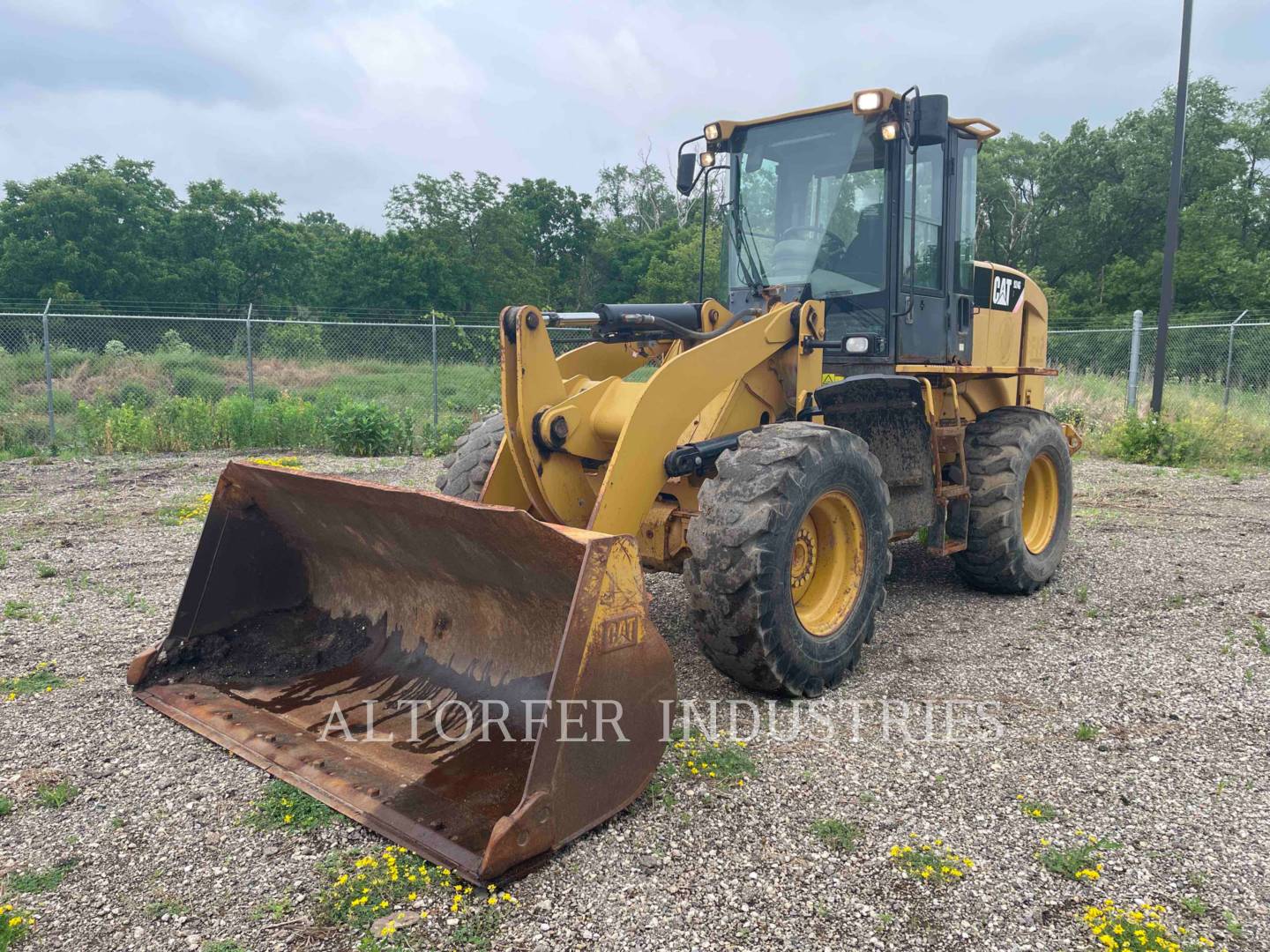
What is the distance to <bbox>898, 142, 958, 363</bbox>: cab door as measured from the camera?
5203 millimetres

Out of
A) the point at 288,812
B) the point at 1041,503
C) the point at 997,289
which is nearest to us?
the point at 288,812

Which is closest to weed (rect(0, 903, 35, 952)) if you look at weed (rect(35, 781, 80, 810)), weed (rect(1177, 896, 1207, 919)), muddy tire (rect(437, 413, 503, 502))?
weed (rect(35, 781, 80, 810))

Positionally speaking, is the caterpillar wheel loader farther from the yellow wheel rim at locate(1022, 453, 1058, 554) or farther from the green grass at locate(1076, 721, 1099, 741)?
the green grass at locate(1076, 721, 1099, 741)

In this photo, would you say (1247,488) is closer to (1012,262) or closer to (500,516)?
(500,516)

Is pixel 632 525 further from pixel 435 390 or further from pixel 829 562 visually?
pixel 435 390

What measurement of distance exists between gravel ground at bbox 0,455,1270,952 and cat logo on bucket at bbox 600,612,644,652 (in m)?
0.62

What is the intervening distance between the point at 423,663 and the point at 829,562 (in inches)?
78.6

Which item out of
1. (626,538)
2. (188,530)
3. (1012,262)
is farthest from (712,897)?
(1012,262)

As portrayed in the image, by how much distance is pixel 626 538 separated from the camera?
307cm

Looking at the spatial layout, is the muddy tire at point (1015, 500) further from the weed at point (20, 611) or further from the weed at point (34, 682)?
the weed at point (20, 611)

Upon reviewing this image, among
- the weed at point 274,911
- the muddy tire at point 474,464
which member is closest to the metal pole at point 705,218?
the muddy tire at point 474,464

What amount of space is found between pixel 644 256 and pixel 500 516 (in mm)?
32899

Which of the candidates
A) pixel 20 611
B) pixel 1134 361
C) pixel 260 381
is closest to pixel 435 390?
pixel 260 381

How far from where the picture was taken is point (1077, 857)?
2.95 m
